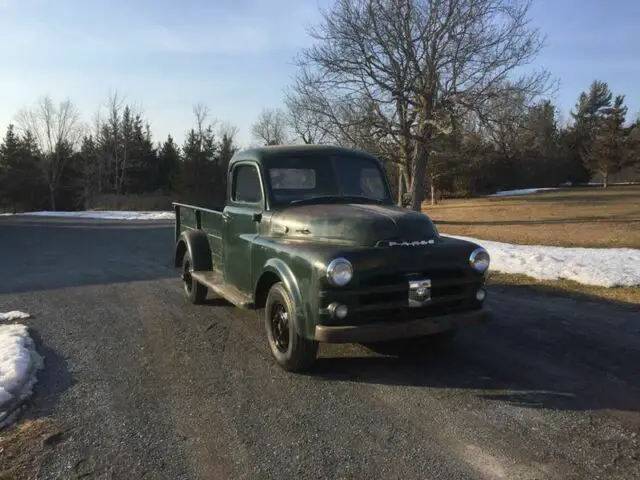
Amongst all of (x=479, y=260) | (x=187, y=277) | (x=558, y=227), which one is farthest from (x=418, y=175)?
(x=479, y=260)

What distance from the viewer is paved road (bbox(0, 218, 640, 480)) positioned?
3344 millimetres

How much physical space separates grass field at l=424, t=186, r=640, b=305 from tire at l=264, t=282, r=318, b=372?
5402 mm

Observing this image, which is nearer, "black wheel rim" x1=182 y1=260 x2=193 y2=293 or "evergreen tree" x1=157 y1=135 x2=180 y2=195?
"black wheel rim" x1=182 y1=260 x2=193 y2=293

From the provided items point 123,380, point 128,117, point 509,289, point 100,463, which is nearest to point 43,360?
point 123,380

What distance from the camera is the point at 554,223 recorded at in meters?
21.7

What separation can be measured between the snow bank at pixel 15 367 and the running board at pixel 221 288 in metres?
1.93

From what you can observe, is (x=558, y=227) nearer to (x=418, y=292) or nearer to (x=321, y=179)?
(x=321, y=179)

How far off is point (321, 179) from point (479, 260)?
2012mm

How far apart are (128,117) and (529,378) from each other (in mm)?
61714

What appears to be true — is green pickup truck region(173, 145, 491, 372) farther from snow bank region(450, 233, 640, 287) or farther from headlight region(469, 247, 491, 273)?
snow bank region(450, 233, 640, 287)

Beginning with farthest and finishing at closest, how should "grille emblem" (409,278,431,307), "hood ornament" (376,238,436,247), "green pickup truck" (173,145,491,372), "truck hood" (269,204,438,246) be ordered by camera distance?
"truck hood" (269,204,438,246) < "hood ornament" (376,238,436,247) < "grille emblem" (409,278,431,307) < "green pickup truck" (173,145,491,372)

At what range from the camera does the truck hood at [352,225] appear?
15.9ft

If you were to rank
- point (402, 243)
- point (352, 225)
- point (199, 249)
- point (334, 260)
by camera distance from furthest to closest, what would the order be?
1. point (199, 249)
2. point (352, 225)
3. point (402, 243)
4. point (334, 260)

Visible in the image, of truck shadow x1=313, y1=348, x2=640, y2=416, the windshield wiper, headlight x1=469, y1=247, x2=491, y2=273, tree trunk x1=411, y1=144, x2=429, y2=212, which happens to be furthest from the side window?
tree trunk x1=411, y1=144, x2=429, y2=212
